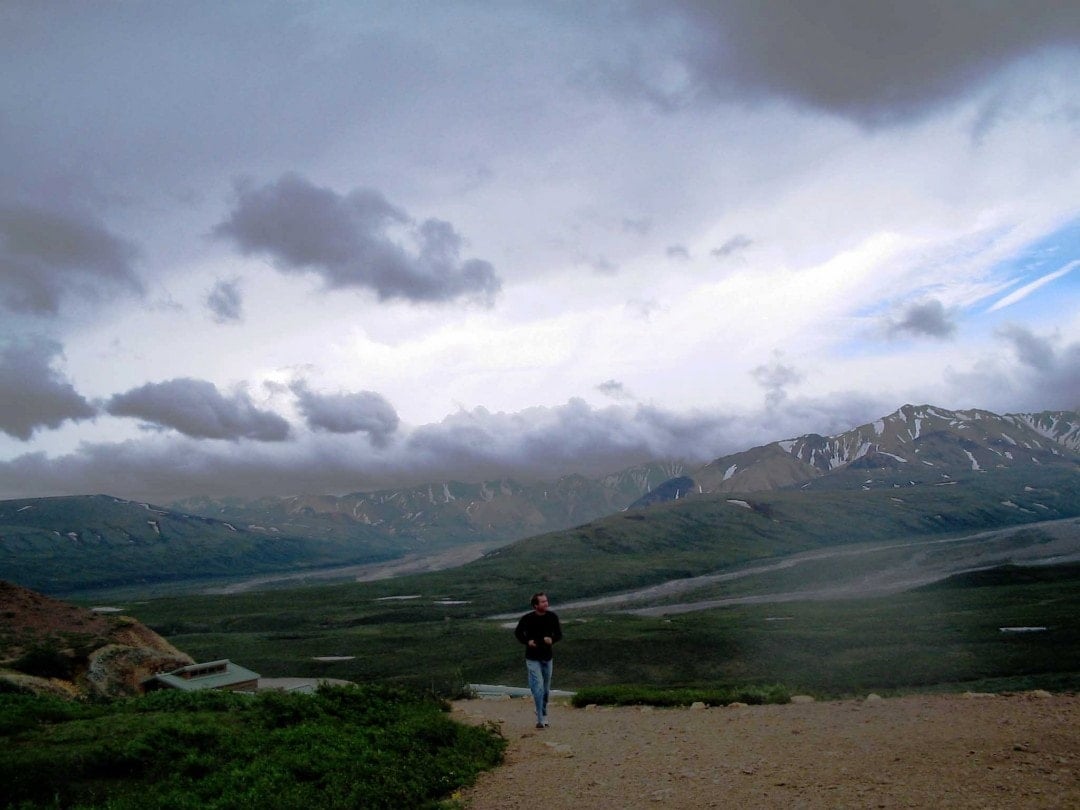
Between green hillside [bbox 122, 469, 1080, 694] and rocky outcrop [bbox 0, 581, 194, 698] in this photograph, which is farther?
green hillside [bbox 122, 469, 1080, 694]

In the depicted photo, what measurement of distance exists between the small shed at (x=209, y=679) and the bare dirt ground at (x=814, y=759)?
10832 mm

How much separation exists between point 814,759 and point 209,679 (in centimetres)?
1953

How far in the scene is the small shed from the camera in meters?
22.0

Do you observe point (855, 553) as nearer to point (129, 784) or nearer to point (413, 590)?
point (413, 590)

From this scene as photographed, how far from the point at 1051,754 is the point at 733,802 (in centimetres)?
539

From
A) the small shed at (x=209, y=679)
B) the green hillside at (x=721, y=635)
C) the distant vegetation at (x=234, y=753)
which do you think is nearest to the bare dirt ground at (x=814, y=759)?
the distant vegetation at (x=234, y=753)

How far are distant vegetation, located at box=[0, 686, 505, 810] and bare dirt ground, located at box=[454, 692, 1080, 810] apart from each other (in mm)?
1176

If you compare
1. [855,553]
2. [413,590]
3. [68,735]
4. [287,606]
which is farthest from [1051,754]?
[855,553]

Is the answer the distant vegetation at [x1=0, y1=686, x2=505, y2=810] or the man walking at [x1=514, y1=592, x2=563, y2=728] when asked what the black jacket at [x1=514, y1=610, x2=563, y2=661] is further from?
the distant vegetation at [x1=0, y1=686, x2=505, y2=810]

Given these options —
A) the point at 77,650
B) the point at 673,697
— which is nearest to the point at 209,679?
the point at 77,650

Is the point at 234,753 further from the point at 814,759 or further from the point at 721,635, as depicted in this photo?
→ the point at 721,635

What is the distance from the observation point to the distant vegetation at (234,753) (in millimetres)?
9484

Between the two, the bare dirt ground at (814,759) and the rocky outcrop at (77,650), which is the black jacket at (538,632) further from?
the rocky outcrop at (77,650)

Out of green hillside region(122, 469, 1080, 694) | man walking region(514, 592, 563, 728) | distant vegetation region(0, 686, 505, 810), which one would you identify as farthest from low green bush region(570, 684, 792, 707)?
green hillside region(122, 469, 1080, 694)
